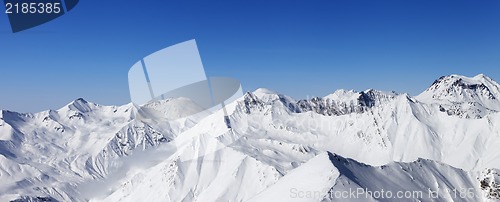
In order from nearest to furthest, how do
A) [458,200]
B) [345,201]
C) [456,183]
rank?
[345,201]
[458,200]
[456,183]

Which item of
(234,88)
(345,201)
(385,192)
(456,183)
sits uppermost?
(234,88)

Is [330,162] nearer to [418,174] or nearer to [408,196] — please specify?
[408,196]

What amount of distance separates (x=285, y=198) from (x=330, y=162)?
17.1 metres

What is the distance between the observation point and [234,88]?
43719 millimetres

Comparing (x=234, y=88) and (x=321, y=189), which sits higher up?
(x=234, y=88)

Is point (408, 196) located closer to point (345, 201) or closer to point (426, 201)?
point (426, 201)

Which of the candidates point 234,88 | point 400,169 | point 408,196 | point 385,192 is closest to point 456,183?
point 400,169

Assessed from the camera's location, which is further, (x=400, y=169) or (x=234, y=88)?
(x=400, y=169)

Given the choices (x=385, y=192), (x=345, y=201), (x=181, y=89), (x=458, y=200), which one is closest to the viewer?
(x=181, y=89)

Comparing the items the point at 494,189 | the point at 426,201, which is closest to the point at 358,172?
the point at 426,201

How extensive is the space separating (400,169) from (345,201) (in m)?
45.0

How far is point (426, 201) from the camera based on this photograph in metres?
107

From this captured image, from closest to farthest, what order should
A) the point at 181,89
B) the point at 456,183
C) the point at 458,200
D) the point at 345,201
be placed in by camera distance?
the point at 181,89 → the point at 345,201 → the point at 458,200 → the point at 456,183

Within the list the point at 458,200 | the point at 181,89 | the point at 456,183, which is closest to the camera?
the point at 181,89
